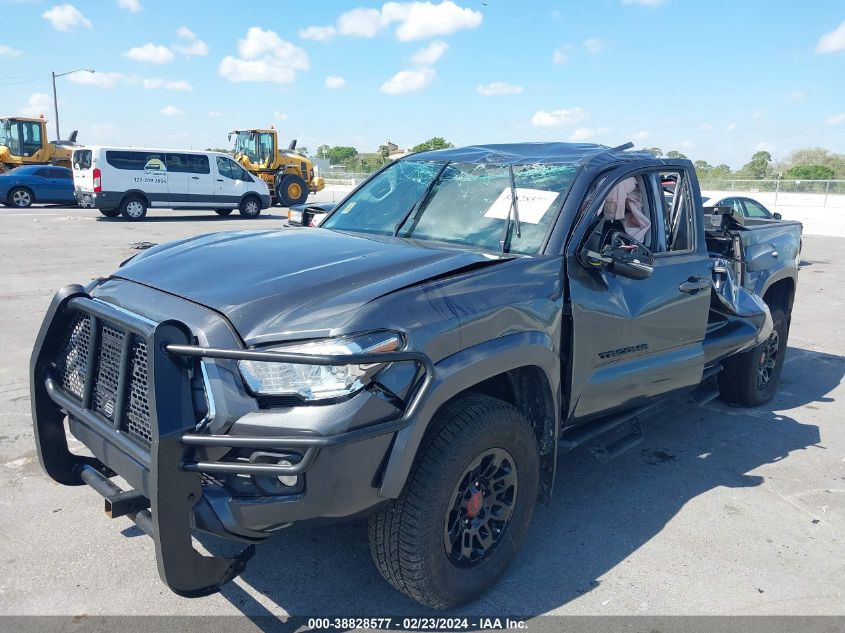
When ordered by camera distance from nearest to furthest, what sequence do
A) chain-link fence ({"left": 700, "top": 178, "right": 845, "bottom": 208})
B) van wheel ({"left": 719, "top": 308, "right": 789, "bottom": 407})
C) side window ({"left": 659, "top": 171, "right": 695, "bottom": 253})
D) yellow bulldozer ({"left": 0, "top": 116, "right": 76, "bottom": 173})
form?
side window ({"left": 659, "top": 171, "right": 695, "bottom": 253}) < van wheel ({"left": 719, "top": 308, "right": 789, "bottom": 407}) < yellow bulldozer ({"left": 0, "top": 116, "right": 76, "bottom": 173}) < chain-link fence ({"left": 700, "top": 178, "right": 845, "bottom": 208})

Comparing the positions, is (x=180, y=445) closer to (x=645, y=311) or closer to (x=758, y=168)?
(x=645, y=311)

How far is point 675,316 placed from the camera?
4070 millimetres

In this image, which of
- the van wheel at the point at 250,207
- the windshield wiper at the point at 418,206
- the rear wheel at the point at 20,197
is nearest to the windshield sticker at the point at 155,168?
the van wheel at the point at 250,207

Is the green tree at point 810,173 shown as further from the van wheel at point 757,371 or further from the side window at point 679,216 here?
the side window at point 679,216

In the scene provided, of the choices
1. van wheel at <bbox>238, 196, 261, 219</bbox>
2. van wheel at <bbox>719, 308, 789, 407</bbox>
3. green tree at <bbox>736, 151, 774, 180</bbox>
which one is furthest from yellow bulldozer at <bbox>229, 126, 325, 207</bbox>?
green tree at <bbox>736, 151, 774, 180</bbox>

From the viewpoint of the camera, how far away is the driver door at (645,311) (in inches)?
138

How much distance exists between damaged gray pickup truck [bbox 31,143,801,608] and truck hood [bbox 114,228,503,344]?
14mm

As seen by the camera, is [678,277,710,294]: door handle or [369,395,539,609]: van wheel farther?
[678,277,710,294]: door handle

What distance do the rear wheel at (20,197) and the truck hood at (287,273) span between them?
2411cm

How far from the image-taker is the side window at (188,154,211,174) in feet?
71.5

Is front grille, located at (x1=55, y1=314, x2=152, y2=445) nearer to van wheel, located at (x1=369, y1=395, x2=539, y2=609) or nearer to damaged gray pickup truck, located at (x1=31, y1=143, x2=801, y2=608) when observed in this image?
damaged gray pickup truck, located at (x1=31, y1=143, x2=801, y2=608)

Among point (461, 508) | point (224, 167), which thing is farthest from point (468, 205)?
point (224, 167)

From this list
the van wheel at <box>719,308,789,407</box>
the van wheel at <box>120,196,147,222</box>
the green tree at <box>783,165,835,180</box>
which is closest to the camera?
the van wheel at <box>719,308,789,407</box>

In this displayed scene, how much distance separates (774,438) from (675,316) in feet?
5.82
